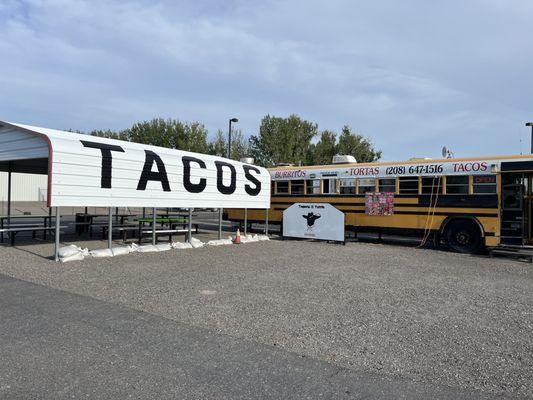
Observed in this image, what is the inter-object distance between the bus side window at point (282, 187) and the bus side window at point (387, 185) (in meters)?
3.95

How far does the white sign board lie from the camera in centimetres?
1505

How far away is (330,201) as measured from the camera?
16.6 metres

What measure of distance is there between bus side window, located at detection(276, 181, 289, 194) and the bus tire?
20.4ft

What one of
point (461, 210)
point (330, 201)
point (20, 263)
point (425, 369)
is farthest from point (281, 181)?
point (425, 369)

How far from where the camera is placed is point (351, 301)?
276 inches

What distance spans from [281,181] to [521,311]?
1217cm

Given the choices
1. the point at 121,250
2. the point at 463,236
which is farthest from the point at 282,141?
the point at 121,250

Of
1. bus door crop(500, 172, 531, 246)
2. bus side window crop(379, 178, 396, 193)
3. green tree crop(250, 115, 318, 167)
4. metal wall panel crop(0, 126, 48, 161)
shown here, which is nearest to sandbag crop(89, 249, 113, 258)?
metal wall panel crop(0, 126, 48, 161)

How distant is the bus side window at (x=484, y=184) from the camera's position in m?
13.1

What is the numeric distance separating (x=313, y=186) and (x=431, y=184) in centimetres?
438

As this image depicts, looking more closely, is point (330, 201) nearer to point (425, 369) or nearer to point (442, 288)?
point (442, 288)

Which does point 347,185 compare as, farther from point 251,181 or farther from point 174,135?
point 174,135

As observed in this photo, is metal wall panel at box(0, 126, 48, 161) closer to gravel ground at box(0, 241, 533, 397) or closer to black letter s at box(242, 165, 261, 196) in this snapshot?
gravel ground at box(0, 241, 533, 397)

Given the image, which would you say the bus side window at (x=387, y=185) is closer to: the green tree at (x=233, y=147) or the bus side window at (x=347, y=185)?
the bus side window at (x=347, y=185)
